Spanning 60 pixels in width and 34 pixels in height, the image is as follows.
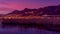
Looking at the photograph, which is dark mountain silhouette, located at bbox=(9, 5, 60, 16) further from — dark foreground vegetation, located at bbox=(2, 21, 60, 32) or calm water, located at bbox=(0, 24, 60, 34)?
calm water, located at bbox=(0, 24, 60, 34)

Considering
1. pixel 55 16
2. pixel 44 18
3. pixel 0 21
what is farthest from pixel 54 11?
pixel 0 21

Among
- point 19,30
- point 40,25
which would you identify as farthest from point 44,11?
point 19,30

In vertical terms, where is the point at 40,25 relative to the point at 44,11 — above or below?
below

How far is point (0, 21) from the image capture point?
3.56m

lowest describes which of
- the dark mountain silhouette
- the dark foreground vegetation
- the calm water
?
the calm water

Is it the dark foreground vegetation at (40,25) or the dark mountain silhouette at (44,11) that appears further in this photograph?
the dark foreground vegetation at (40,25)

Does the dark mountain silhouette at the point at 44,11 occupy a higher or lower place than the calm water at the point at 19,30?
higher

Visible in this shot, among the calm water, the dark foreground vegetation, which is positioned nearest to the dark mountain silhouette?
the dark foreground vegetation

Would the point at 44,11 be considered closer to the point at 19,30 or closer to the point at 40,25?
the point at 40,25

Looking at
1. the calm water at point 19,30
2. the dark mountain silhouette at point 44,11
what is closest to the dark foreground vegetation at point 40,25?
the calm water at point 19,30

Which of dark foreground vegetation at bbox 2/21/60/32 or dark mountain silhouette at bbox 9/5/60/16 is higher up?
dark mountain silhouette at bbox 9/5/60/16

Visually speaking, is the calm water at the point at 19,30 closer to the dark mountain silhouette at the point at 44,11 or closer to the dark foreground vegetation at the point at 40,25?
the dark foreground vegetation at the point at 40,25

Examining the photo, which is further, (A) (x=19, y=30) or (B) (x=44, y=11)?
(A) (x=19, y=30)

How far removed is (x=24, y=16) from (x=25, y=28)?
51cm
